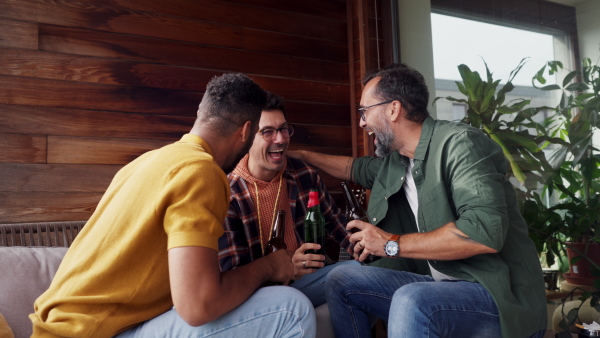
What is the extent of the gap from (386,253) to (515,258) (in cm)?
41

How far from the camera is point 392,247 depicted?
5.89 ft

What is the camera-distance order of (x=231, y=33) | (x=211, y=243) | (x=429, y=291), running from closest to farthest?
(x=211, y=243) < (x=429, y=291) < (x=231, y=33)

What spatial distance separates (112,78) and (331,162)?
116 centimetres

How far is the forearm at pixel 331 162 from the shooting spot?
2.54m

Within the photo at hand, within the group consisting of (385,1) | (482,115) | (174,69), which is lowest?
(482,115)

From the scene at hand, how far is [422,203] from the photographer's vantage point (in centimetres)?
193

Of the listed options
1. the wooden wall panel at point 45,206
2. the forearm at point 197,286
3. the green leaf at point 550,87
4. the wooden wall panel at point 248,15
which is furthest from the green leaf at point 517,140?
the wooden wall panel at point 45,206

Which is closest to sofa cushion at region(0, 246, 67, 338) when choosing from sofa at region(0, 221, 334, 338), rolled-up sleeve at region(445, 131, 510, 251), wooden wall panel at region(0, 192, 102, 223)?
sofa at region(0, 221, 334, 338)

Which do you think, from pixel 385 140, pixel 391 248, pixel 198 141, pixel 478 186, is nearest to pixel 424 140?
pixel 385 140

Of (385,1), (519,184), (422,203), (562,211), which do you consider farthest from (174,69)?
(562,211)

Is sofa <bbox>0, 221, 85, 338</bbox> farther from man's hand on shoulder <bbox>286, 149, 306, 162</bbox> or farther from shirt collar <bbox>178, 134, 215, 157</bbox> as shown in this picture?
man's hand on shoulder <bbox>286, 149, 306, 162</bbox>

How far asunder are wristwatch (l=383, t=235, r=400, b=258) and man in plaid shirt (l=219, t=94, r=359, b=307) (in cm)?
47

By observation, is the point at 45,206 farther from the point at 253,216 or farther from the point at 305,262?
the point at 305,262

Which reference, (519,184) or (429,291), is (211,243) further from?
(519,184)
